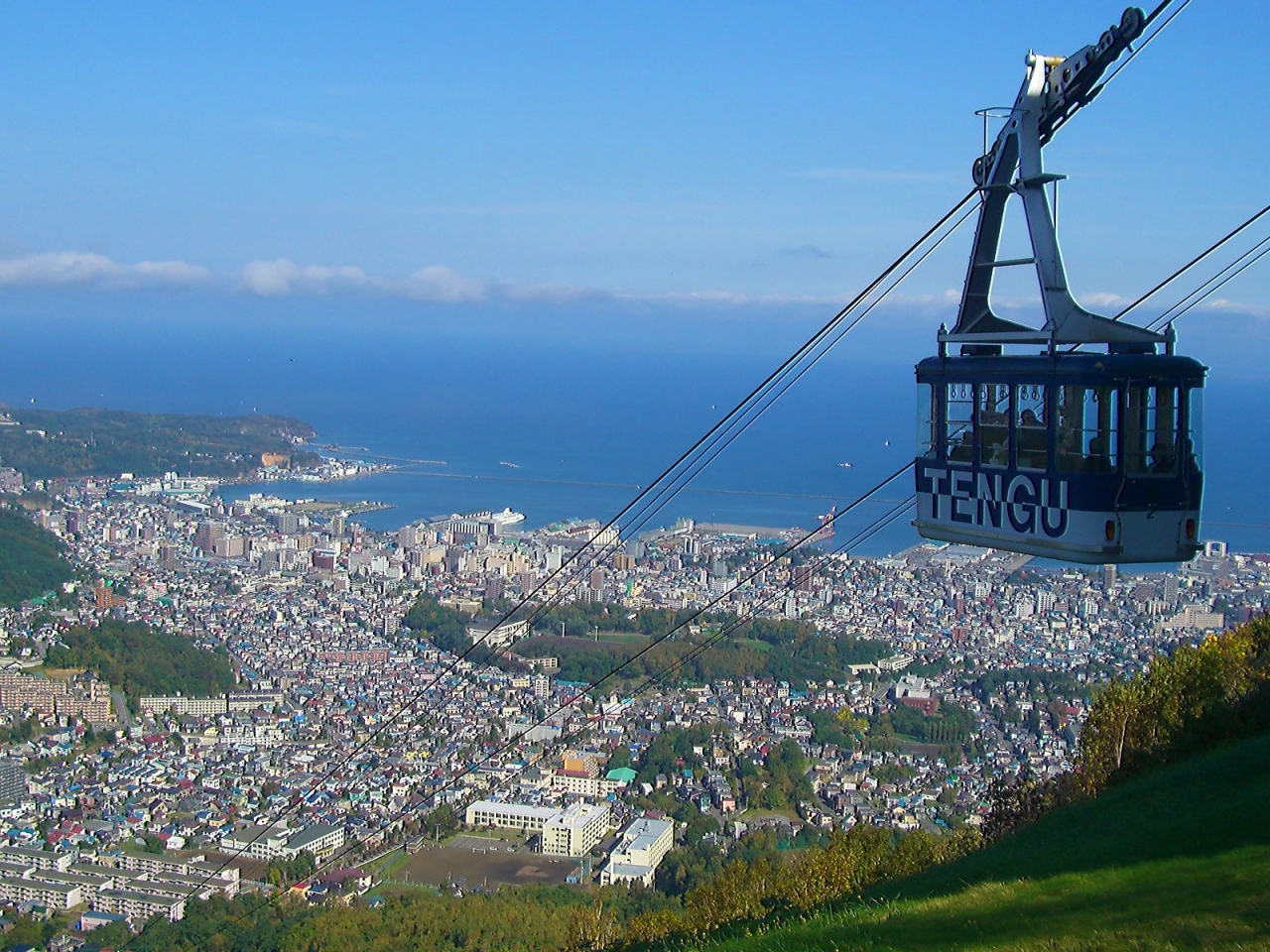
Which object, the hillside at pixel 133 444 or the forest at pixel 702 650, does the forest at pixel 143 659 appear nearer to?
the forest at pixel 702 650

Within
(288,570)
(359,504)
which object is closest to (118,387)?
(359,504)

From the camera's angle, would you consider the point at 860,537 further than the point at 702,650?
No

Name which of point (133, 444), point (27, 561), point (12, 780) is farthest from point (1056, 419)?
point (133, 444)

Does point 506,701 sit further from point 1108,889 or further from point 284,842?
point 1108,889

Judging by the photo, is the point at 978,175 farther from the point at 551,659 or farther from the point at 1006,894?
the point at 551,659

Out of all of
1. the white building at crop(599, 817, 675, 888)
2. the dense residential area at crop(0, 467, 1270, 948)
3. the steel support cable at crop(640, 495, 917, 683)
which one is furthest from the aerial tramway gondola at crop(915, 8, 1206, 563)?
the white building at crop(599, 817, 675, 888)
